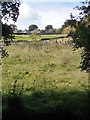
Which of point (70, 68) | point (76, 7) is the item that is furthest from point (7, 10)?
point (70, 68)

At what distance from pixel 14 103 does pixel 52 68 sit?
1034cm

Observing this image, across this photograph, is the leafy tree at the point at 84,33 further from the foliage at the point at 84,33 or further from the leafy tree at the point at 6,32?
the leafy tree at the point at 6,32

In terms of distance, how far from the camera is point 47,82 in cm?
1384

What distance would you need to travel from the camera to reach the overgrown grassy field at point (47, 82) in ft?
28.8

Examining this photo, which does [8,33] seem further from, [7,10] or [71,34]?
[71,34]

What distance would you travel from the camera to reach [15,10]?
37.1ft

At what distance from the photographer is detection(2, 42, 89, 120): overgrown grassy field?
8.77m

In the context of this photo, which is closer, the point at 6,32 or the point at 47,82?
the point at 6,32

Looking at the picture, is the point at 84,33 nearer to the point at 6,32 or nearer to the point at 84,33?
the point at 84,33

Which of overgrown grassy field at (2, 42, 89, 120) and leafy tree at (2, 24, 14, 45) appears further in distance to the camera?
leafy tree at (2, 24, 14, 45)

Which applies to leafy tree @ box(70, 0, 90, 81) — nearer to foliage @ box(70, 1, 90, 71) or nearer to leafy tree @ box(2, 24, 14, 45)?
foliage @ box(70, 1, 90, 71)

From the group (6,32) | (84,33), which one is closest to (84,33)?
(84,33)

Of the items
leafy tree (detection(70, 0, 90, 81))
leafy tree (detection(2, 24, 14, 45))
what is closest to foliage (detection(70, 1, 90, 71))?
leafy tree (detection(70, 0, 90, 81))

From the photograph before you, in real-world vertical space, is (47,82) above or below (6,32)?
below
